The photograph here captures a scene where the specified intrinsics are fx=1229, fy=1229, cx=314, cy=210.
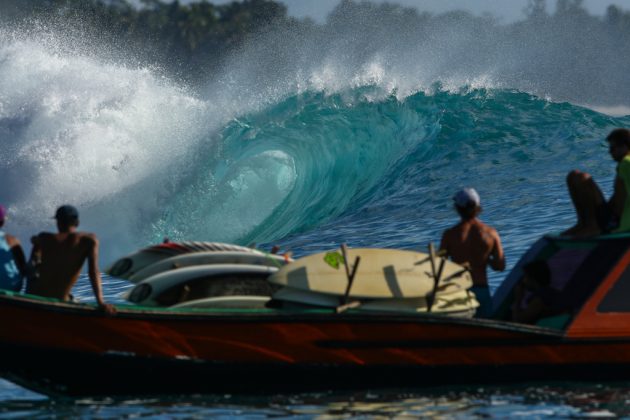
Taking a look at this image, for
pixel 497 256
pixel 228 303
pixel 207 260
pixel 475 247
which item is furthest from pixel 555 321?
pixel 207 260

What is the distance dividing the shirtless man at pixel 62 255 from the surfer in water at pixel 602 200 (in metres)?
3.74

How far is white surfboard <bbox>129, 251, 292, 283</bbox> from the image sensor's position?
9.82 meters

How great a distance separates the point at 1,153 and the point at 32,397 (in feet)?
44.4

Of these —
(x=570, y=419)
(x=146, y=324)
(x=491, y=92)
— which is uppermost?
(x=491, y=92)

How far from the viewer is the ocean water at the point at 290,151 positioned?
19781 mm

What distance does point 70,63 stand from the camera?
2612 cm

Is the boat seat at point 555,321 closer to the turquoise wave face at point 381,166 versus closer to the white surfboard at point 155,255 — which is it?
the white surfboard at point 155,255

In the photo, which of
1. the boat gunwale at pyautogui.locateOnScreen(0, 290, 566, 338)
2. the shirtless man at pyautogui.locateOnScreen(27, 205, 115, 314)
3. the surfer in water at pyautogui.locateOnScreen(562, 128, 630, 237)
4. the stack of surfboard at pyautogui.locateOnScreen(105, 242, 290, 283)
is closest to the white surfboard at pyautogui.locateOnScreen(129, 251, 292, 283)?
the stack of surfboard at pyautogui.locateOnScreen(105, 242, 290, 283)

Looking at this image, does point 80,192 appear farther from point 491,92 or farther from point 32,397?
point 32,397

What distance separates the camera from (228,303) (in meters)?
9.53

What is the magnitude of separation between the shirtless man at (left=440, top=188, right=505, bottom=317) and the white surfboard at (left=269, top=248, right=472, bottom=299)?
36 cm

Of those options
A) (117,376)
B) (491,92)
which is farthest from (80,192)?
(117,376)

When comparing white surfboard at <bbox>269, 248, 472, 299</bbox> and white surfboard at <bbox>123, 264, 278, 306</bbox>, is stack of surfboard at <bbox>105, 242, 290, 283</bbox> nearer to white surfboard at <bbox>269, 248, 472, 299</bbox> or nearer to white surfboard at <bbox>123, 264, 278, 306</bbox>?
white surfboard at <bbox>123, 264, 278, 306</bbox>

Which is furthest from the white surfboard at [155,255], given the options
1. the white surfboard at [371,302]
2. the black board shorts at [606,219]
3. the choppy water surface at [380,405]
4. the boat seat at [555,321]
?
the black board shorts at [606,219]
